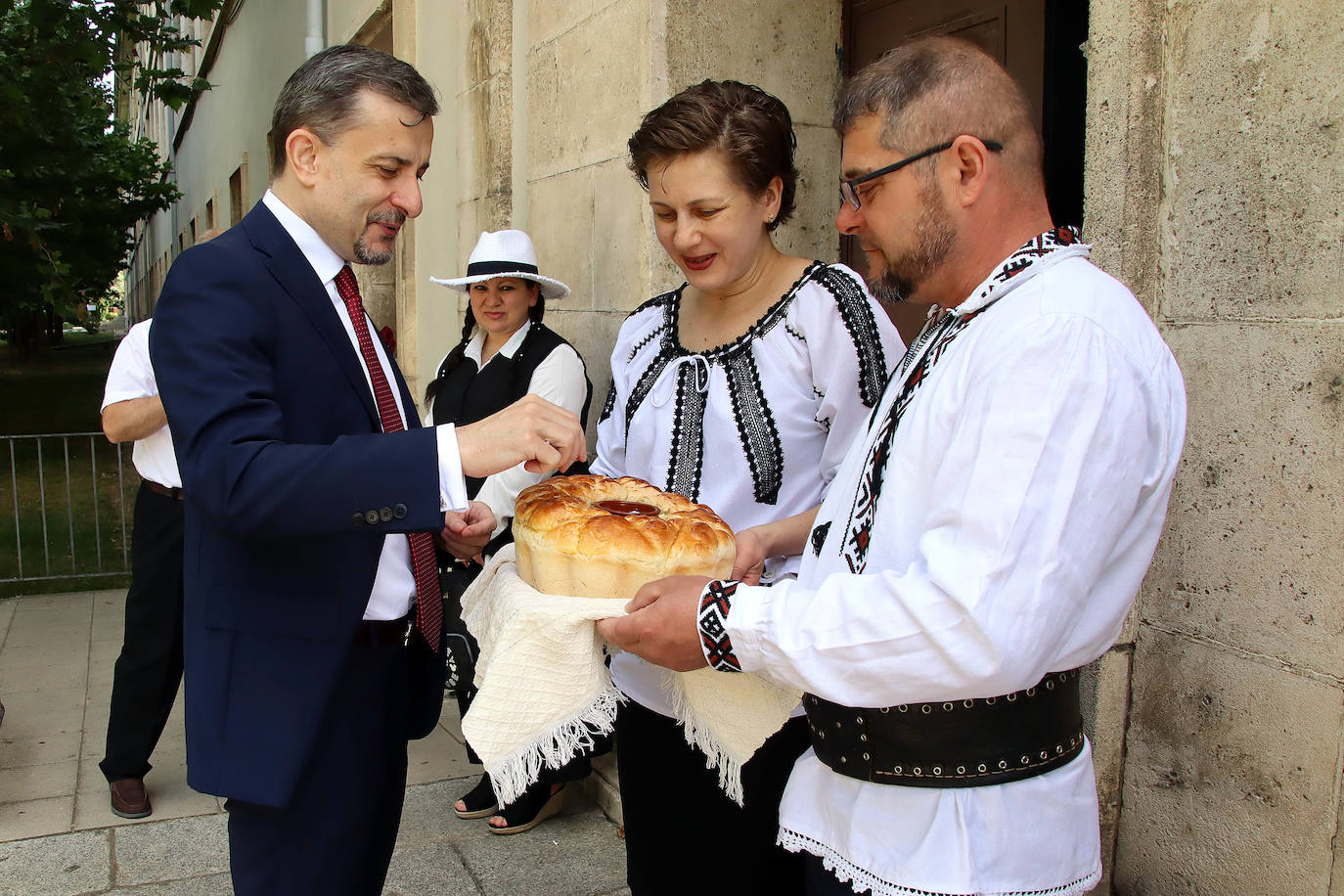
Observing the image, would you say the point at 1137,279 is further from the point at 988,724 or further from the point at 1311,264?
the point at 988,724

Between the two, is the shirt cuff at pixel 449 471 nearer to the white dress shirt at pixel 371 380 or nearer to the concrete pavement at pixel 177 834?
the white dress shirt at pixel 371 380

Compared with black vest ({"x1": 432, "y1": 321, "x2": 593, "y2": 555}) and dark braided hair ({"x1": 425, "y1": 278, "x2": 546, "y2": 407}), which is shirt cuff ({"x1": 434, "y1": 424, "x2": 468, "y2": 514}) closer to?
black vest ({"x1": 432, "y1": 321, "x2": 593, "y2": 555})

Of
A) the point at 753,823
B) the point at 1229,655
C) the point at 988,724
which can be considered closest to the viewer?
the point at 988,724

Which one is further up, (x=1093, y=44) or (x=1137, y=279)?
(x=1093, y=44)

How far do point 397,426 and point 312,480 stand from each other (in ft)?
1.36

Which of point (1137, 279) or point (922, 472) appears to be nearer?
point (922, 472)

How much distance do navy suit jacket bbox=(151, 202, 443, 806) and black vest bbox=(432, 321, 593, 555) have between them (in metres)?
2.11

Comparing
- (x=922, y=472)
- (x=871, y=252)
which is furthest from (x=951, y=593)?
(x=871, y=252)

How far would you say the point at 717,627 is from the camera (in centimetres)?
156

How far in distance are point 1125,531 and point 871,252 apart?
0.61 m

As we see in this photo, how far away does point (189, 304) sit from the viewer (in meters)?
1.86

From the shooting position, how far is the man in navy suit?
5.75 ft

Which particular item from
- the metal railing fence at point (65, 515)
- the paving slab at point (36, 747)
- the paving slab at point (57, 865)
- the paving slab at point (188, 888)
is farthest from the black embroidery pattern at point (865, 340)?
the metal railing fence at point (65, 515)

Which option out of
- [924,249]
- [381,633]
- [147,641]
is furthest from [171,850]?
[924,249]
